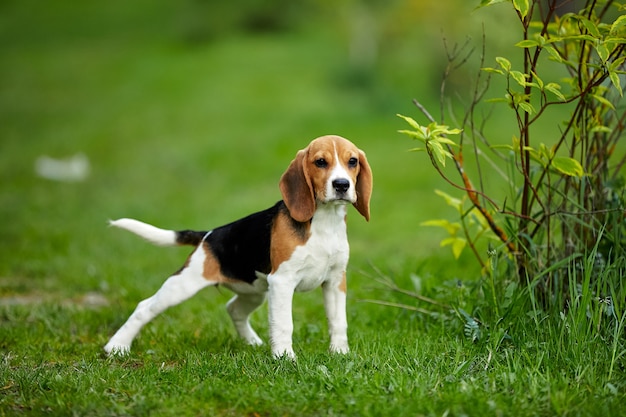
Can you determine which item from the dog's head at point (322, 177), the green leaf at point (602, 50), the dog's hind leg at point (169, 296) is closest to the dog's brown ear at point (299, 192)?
the dog's head at point (322, 177)

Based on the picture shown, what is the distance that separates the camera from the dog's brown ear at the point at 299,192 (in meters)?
4.79

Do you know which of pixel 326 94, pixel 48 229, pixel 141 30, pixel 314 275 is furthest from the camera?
pixel 141 30

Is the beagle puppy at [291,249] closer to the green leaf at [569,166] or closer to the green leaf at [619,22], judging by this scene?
the green leaf at [569,166]

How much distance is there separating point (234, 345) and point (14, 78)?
22905mm

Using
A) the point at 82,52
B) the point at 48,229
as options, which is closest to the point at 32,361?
the point at 48,229

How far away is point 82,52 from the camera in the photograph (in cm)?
3142

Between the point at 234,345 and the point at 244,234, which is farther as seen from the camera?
the point at 234,345

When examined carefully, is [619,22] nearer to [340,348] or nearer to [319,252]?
[319,252]

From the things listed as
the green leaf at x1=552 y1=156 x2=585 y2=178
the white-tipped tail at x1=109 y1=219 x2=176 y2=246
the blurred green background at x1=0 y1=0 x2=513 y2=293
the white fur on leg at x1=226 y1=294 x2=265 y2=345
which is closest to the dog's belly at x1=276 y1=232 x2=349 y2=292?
the white fur on leg at x1=226 y1=294 x2=265 y2=345

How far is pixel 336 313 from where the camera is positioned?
5.13 m

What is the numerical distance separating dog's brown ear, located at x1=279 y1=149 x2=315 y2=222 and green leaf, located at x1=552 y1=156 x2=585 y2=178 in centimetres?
154

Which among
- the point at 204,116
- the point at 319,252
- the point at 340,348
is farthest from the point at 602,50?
the point at 204,116

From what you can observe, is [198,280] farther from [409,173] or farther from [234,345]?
[409,173]

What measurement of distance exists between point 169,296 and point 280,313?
2.76ft
